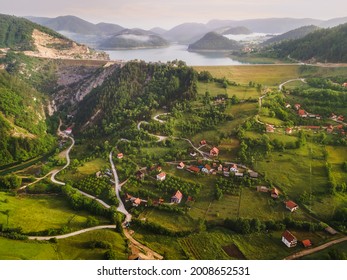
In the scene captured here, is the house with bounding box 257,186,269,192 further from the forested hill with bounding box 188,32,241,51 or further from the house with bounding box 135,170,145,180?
the forested hill with bounding box 188,32,241,51

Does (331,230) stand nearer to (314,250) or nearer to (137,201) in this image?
(314,250)

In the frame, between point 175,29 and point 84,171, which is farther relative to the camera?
point 175,29

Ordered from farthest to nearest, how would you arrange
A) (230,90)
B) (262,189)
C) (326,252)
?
1. (230,90)
2. (262,189)
3. (326,252)

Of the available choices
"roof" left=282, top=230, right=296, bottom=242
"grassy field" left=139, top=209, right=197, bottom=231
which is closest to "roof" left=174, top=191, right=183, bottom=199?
"grassy field" left=139, top=209, right=197, bottom=231

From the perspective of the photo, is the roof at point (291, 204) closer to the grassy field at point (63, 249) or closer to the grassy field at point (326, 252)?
the grassy field at point (326, 252)

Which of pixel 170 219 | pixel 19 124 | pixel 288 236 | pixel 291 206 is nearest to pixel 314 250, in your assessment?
pixel 288 236

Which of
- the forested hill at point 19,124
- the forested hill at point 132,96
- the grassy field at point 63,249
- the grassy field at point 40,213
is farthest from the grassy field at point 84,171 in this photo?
the forested hill at point 19,124

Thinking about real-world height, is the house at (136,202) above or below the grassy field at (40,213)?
above
